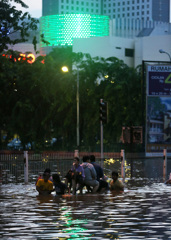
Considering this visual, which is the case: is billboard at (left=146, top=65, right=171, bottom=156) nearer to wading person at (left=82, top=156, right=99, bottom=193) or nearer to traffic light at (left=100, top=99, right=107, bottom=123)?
traffic light at (left=100, top=99, right=107, bottom=123)

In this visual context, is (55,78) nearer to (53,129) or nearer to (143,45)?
(53,129)

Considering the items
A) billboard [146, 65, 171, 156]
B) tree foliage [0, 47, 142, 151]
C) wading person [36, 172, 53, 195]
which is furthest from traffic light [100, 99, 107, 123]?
tree foliage [0, 47, 142, 151]

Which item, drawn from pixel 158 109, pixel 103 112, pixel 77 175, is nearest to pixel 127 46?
pixel 158 109

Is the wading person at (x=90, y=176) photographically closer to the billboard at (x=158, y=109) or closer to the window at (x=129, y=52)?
the billboard at (x=158, y=109)

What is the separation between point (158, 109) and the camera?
56.6 m

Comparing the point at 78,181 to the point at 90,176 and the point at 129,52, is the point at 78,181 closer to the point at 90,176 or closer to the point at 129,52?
the point at 90,176

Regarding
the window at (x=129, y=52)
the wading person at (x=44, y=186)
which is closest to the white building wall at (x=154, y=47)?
the window at (x=129, y=52)

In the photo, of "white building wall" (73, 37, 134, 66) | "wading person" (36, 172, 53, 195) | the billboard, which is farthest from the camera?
"white building wall" (73, 37, 134, 66)

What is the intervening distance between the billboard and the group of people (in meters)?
32.4

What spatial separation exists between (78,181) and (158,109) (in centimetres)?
3488

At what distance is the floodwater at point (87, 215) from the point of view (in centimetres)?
1240

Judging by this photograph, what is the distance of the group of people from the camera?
71.5ft

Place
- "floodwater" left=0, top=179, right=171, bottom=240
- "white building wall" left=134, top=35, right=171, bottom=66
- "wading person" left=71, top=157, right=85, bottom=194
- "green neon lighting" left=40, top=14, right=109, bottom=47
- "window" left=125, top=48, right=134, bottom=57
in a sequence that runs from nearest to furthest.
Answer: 1. "floodwater" left=0, top=179, right=171, bottom=240
2. "wading person" left=71, top=157, right=85, bottom=194
3. "white building wall" left=134, top=35, right=171, bottom=66
4. "window" left=125, top=48, right=134, bottom=57
5. "green neon lighting" left=40, top=14, right=109, bottom=47

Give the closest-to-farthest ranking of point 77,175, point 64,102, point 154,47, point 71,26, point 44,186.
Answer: point 44,186
point 77,175
point 64,102
point 154,47
point 71,26
